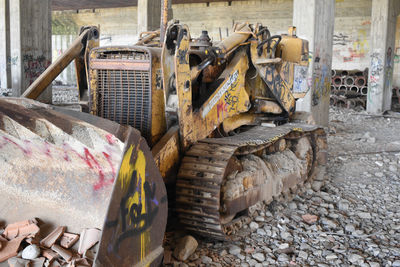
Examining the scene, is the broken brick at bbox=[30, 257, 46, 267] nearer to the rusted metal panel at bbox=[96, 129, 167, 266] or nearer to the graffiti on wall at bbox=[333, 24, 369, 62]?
the rusted metal panel at bbox=[96, 129, 167, 266]

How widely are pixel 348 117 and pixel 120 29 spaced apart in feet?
49.8

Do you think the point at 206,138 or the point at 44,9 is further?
the point at 44,9

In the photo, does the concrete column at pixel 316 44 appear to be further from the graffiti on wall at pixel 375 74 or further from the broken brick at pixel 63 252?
the broken brick at pixel 63 252

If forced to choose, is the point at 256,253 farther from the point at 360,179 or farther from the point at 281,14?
the point at 281,14

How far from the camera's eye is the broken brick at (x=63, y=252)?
310cm

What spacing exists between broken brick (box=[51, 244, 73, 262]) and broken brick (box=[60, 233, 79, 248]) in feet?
Answer: 0.19

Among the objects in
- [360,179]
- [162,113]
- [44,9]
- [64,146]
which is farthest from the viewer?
[44,9]

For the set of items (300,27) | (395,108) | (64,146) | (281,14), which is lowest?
(395,108)

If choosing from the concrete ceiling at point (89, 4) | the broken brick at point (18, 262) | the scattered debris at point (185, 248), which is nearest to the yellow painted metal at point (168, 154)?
the scattered debris at point (185, 248)

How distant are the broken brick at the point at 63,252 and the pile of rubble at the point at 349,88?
15702mm

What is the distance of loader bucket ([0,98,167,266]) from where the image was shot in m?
2.73

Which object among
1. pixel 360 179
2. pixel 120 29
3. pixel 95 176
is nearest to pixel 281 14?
pixel 120 29

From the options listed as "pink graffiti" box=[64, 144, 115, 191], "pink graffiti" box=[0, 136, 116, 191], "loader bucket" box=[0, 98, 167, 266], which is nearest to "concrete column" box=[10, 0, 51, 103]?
"loader bucket" box=[0, 98, 167, 266]

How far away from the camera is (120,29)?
2530 centimetres
